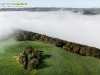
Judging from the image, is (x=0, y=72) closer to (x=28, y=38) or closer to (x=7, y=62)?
(x=7, y=62)

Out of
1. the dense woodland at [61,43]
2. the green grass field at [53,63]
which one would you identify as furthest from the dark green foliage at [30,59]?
the dense woodland at [61,43]

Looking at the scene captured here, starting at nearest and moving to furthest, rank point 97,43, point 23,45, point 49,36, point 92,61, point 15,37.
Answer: point 97,43
point 92,61
point 49,36
point 23,45
point 15,37

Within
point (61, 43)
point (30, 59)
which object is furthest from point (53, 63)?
point (61, 43)

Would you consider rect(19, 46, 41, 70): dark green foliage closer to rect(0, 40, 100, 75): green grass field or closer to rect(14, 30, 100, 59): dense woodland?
rect(0, 40, 100, 75): green grass field

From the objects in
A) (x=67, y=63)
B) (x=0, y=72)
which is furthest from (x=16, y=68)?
(x=67, y=63)

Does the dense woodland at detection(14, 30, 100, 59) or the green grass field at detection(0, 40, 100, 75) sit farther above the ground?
the dense woodland at detection(14, 30, 100, 59)

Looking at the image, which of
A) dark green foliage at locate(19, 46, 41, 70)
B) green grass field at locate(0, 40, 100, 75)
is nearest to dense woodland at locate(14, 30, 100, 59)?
green grass field at locate(0, 40, 100, 75)

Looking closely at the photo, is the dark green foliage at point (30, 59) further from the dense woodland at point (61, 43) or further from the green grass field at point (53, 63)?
the dense woodland at point (61, 43)
